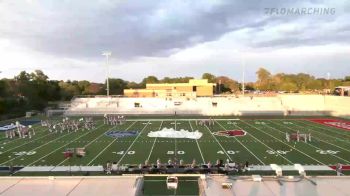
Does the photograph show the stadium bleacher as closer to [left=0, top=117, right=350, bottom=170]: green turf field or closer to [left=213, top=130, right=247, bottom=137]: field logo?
[left=0, top=117, right=350, bottom=170]: green turf field

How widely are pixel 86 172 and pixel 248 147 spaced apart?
34.2 ft

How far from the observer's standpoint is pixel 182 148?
2267cm

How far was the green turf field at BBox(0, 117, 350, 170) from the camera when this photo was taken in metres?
19.6

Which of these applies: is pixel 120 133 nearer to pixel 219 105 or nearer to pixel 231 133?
pixel 231 133

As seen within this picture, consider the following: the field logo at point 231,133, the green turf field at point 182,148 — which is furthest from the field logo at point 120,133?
the field logo at point 231,133

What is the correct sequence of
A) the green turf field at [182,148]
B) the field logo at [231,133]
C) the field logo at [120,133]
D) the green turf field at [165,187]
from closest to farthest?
1. the green turf field at [165,187]
2. the green turf field at [182,148]
3. the field logo at [231,133]
4. the field logo at [120,133]

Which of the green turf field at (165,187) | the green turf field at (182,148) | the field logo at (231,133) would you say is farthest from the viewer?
the field logo at (231,133)

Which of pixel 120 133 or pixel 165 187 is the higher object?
pixel 120 133

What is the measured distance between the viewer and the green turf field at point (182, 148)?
19578 millimetres

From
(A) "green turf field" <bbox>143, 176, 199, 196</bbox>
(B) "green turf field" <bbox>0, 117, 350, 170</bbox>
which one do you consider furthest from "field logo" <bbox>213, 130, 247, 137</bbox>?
(A) "green turf field" <bbox>143, 176, 199, 196</bbox>

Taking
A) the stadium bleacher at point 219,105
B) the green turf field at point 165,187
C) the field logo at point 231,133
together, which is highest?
the stadium bleacher at point 219,105

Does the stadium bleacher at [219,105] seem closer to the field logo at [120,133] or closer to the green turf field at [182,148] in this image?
the green turf field at [182,148]

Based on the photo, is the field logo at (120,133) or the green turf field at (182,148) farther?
the field logo at (120,133)

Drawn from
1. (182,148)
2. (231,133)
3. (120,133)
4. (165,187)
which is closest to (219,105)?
(231,133)
